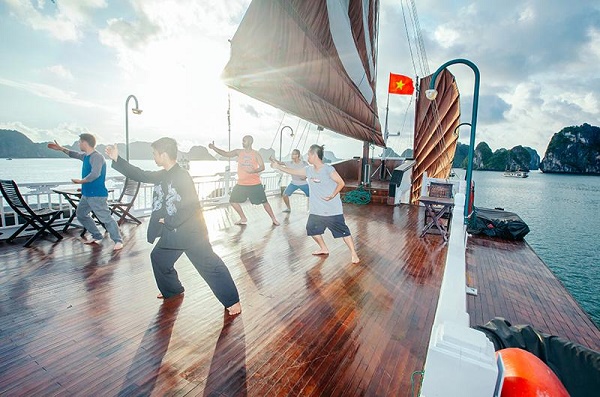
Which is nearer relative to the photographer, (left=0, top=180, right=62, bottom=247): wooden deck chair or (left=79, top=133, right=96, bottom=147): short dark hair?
(left=79, top=133, right=96, bottom=147): short dark hair

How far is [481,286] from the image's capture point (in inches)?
156

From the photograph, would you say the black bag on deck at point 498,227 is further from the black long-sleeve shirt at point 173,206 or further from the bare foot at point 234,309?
the black long-sleeve shirt at point 173,206

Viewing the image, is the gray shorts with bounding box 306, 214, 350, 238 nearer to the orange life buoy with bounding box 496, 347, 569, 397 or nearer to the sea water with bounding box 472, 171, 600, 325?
the orange life buoy with bounding box 496, 347, 569, 397

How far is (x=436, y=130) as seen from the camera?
10.6 meters

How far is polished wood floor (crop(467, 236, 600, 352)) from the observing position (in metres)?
3.13

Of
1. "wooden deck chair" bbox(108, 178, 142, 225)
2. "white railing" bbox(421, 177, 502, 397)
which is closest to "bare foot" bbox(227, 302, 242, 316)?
"white railing" bbox(421, 177, 502, 397)

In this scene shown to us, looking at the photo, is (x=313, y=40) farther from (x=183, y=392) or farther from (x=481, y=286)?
(x=481, y=286)

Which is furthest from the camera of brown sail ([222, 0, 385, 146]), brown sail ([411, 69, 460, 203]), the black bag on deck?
brown sail ([411, 69, 460, 203])

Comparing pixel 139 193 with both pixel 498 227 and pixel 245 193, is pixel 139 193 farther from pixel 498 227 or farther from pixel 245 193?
pixel 498 227

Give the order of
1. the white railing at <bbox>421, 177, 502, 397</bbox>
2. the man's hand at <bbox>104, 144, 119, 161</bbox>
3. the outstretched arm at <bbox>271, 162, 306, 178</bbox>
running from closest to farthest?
1. the white railing at <bbox>421, 177, 502, 397</bbox>
2. the man's hand at <bbox>104, 144, 119, 161</bbox>
3. the outstretched arm at <bbox>271, 162, 306, 178</bbox>

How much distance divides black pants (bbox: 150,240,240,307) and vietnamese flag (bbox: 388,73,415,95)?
12618mm

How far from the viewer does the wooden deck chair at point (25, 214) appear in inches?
160

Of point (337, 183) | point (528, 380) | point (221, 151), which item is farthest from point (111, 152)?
point (528, 380)

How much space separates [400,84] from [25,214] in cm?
1326
